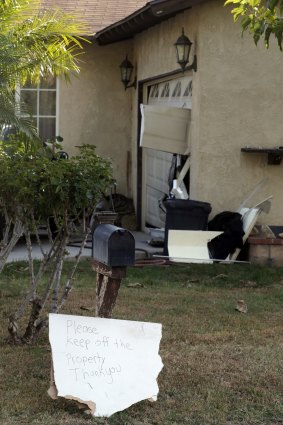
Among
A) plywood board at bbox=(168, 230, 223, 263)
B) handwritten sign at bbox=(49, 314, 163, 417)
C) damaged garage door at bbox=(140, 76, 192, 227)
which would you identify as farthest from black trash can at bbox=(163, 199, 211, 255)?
handwritten sign at bbox=(49, 314, 163, 417)

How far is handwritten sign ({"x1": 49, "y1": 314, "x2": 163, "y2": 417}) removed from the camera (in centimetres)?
539

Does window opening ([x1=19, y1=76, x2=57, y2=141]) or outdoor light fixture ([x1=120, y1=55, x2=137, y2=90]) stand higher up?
outdoor light fixture ([x1=120, y1=55, x2=137, y2=90])

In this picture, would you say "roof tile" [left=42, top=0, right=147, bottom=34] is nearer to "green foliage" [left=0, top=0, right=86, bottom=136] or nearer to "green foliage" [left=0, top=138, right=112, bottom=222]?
"green foliage" [left=0, top=0, right=86, bottom=136]

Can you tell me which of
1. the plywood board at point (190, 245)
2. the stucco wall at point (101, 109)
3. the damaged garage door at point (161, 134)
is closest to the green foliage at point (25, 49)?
the damaged garage door at point (161, 134)

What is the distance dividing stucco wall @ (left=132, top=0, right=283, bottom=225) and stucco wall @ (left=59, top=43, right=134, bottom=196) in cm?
391

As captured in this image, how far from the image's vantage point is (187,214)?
449 inches

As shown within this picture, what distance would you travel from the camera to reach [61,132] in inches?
619

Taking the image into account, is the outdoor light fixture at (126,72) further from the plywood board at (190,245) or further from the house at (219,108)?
the plywood board at (190,245)

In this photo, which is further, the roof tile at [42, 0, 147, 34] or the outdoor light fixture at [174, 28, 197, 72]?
the roof tile at [42, 0, 147, 34]

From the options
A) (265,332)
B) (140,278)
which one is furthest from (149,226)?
(265,332)

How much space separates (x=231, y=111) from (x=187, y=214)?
5.33ft

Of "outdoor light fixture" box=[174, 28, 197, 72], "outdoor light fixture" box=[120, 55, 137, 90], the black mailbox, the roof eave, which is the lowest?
the black mailbox

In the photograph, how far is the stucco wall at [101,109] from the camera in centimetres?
1569

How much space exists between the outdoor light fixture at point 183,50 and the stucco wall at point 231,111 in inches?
4.6
